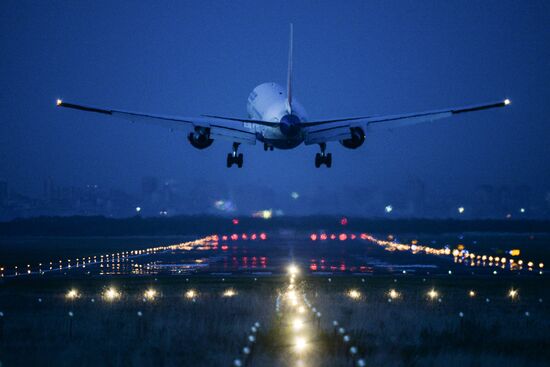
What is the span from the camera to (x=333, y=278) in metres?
59.0

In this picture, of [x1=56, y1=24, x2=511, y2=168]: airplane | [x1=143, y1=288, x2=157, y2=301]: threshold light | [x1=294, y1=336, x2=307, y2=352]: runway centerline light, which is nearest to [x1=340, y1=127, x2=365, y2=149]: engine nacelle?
[x1=56, y1=24, x2=511, y2=168]: airplane

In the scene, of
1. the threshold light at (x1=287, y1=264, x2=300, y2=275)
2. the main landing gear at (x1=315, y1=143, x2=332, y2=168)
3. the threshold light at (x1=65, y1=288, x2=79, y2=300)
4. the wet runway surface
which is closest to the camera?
the threshold light at (x1=65, y1=288, x2=79, y2=300)

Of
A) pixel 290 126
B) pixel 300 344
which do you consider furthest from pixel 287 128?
pixel 300 344

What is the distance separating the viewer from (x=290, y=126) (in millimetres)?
55438

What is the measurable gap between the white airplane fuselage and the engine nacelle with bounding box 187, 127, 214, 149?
422cm

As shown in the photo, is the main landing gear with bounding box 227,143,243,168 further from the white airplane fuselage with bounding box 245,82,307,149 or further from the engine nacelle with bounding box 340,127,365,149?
the engine nacelle with bounding box 340,127,365,149

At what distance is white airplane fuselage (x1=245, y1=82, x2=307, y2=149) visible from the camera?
55.9 meters

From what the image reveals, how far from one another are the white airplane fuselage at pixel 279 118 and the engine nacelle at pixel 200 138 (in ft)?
13.8

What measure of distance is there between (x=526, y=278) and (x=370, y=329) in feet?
94.6

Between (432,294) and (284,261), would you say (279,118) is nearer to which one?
(432,294)

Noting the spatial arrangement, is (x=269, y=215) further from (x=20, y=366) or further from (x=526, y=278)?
(x=20, y=366)

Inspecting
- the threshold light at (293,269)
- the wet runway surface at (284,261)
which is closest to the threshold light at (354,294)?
the wet runway surface at (284,261)

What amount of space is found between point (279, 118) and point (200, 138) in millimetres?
6887

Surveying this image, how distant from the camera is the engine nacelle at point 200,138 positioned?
186ft
